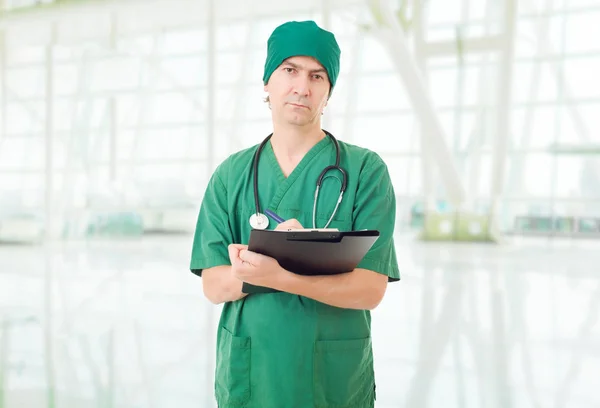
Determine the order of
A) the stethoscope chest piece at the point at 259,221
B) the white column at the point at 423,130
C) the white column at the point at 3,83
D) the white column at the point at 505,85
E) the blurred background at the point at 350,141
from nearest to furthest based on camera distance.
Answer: the stethoscope chest piece at the point at 259,221 < the blurred background at the point at 350,141 < the white column at the point at 505,85 < the white column at the point at 423,130 < the white column at the point at 3,83

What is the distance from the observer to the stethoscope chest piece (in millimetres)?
1103

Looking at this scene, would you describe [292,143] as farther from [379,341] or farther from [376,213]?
[379,341]

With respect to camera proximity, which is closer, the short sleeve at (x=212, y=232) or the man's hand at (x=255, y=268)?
the man's hand at (x=255, y=268)

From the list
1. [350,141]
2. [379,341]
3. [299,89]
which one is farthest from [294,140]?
[350,141]

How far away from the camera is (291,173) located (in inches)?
46.7

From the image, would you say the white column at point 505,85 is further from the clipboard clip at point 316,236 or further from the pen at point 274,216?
the clipboard clip at point 316,236

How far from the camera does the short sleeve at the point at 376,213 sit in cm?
114

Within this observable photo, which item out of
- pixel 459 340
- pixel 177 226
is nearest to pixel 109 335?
pixel 459 340

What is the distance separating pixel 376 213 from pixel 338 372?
1.09ft

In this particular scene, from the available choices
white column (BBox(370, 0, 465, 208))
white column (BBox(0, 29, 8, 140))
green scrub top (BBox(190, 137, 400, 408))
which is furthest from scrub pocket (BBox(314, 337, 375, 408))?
white column (BBox(0, 29, 8, 140))

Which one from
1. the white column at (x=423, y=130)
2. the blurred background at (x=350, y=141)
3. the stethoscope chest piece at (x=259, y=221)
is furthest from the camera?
the white column at (x=423, y=130)

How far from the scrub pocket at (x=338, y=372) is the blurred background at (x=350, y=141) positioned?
155 cm

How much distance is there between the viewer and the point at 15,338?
3793 millimetres

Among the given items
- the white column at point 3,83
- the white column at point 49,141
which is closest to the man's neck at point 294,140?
the white column at point 49,141
